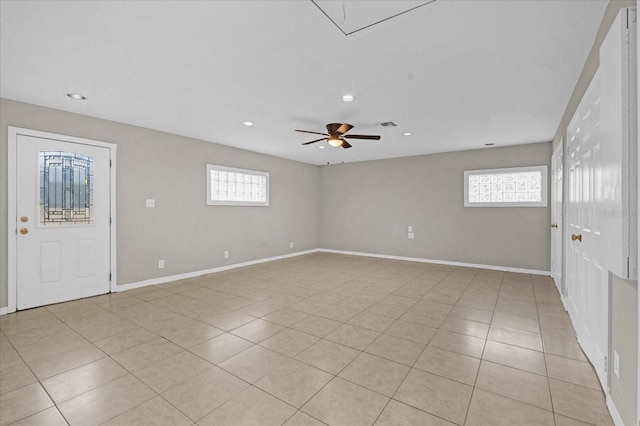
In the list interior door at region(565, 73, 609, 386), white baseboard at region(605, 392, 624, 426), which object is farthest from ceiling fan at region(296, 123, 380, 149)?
white baseboard at region(605, 392, 624, 426)

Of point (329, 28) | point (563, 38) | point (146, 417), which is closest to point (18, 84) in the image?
point (329, 28)

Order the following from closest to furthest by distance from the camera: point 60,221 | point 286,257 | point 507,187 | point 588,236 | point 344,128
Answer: point 588,236, point 60,221, point 344,128, point 507,187, point 286,257

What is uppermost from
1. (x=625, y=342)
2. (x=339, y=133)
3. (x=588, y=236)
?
(x=339, y=133)

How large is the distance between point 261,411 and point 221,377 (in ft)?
1.68

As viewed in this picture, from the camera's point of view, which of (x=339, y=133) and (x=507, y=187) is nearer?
(x=339, y=133)

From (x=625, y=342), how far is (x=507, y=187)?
195 inches

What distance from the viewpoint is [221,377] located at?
2.09 m

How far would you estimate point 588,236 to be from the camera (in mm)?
2213

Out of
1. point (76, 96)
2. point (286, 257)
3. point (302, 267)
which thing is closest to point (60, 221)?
point (76, 96)

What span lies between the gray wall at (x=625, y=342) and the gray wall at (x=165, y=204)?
540 cm

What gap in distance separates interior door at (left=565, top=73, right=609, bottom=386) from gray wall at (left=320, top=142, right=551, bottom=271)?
109 inches

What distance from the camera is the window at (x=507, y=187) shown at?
5.46 meters

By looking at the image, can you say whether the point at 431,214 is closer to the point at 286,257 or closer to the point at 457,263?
the point at 457,263

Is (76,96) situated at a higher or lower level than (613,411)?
higher
